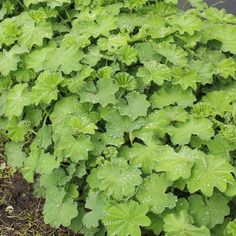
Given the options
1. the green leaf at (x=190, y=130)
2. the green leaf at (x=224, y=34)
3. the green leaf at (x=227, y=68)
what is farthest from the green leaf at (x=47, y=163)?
the green leaf at (x=224, y=34)

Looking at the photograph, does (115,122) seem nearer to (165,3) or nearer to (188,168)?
(188,168)

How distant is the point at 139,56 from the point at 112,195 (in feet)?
3.09

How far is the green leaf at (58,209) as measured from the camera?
2736 mm

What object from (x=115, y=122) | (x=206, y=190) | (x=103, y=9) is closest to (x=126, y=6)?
(x=103, y=9)

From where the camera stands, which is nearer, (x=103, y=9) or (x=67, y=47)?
(x=67, y=47)

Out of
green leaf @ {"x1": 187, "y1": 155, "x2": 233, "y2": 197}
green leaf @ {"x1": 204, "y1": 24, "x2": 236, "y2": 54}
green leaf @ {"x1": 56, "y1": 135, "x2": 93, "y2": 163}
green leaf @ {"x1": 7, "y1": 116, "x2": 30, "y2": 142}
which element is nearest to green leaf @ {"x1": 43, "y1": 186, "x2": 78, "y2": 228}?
green leaf @ {"x1": 56, "y1": 135, "x2": 93, "y2": 163}

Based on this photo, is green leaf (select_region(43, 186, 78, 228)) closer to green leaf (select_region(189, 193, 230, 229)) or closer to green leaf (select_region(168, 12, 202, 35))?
green leaf (select_region(189, 193, 230, 229))

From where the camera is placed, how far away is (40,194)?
10.4ft

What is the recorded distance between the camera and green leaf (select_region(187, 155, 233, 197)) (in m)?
2.37

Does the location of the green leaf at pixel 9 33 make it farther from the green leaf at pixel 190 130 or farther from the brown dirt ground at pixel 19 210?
the green leaf at pixel 190 130

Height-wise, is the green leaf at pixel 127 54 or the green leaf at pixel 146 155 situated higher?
the green leaf at pixel 127 54

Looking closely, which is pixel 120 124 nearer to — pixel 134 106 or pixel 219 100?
pixel 134 106

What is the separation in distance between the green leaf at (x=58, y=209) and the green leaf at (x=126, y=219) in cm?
36

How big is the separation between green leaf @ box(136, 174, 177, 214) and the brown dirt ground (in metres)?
0.92
